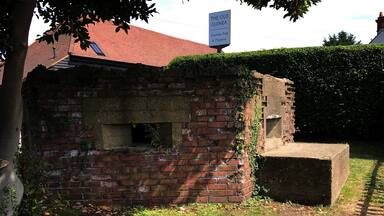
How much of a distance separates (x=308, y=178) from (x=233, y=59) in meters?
8.76

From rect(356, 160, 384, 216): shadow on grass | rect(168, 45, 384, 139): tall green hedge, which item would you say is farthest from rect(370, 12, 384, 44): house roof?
rect(356, 160, 384, 216): shadow on grass

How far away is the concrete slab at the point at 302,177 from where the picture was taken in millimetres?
6395

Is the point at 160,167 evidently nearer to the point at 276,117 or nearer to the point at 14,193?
the point at 14,193

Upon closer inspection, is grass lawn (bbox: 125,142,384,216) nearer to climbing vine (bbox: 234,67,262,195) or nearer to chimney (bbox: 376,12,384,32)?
climbing vine (bbox: 234,67,262,195)

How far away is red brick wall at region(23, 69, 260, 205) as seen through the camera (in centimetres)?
620

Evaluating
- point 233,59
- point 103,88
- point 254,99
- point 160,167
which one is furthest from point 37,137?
point 233,59

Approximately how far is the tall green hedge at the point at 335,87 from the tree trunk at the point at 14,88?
853 centimetres

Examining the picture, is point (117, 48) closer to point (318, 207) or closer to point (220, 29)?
point (220, 29)

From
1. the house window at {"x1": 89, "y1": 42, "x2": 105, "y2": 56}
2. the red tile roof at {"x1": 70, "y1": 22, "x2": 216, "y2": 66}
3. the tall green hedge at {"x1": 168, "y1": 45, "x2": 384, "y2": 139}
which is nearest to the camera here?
the tall green hedge at {"x1": 168, "y1": 45, "x2": 384, "y2": 139}

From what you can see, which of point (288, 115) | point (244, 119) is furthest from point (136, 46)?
point (244, 119)

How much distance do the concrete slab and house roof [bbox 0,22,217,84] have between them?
15.4 metres

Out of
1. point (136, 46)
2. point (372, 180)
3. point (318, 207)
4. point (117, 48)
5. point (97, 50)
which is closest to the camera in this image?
point (318, 207)

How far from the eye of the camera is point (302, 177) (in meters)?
6.49

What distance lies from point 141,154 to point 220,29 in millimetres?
28010
